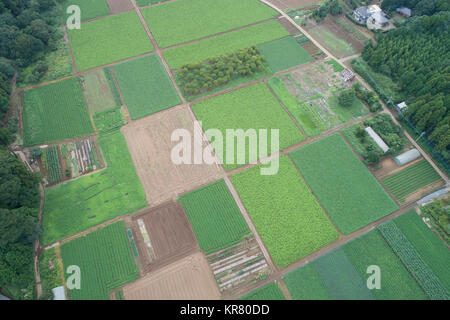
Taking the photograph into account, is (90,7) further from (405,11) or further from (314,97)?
(405,11)

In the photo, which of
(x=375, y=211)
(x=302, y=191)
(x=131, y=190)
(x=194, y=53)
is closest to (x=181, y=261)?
(x=131, y=190)

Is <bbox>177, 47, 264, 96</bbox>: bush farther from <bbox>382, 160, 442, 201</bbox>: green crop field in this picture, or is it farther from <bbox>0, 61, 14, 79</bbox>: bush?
<bbox>382, 160, 442, 201</bbox>: green crop field

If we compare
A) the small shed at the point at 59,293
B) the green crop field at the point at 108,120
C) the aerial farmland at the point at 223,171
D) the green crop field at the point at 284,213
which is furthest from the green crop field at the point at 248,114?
the small shed at the point at 59,293

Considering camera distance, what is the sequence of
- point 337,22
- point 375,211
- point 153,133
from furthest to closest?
point 337,22, point 153,133, point 375,211

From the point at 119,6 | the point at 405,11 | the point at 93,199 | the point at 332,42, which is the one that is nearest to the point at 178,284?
the point at 93,199

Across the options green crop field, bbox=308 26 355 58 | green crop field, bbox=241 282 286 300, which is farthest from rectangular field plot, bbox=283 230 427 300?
green crop field, bbox=308 26 355 58

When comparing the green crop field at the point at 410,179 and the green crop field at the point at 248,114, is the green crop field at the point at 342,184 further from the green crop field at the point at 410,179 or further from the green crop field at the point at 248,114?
the green crop field at the point at 248,114

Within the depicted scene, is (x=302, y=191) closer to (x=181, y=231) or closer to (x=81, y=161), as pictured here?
(x=181, y=231)

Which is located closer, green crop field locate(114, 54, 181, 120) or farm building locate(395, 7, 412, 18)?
green crop field locate(114, 54, 181, 120)
